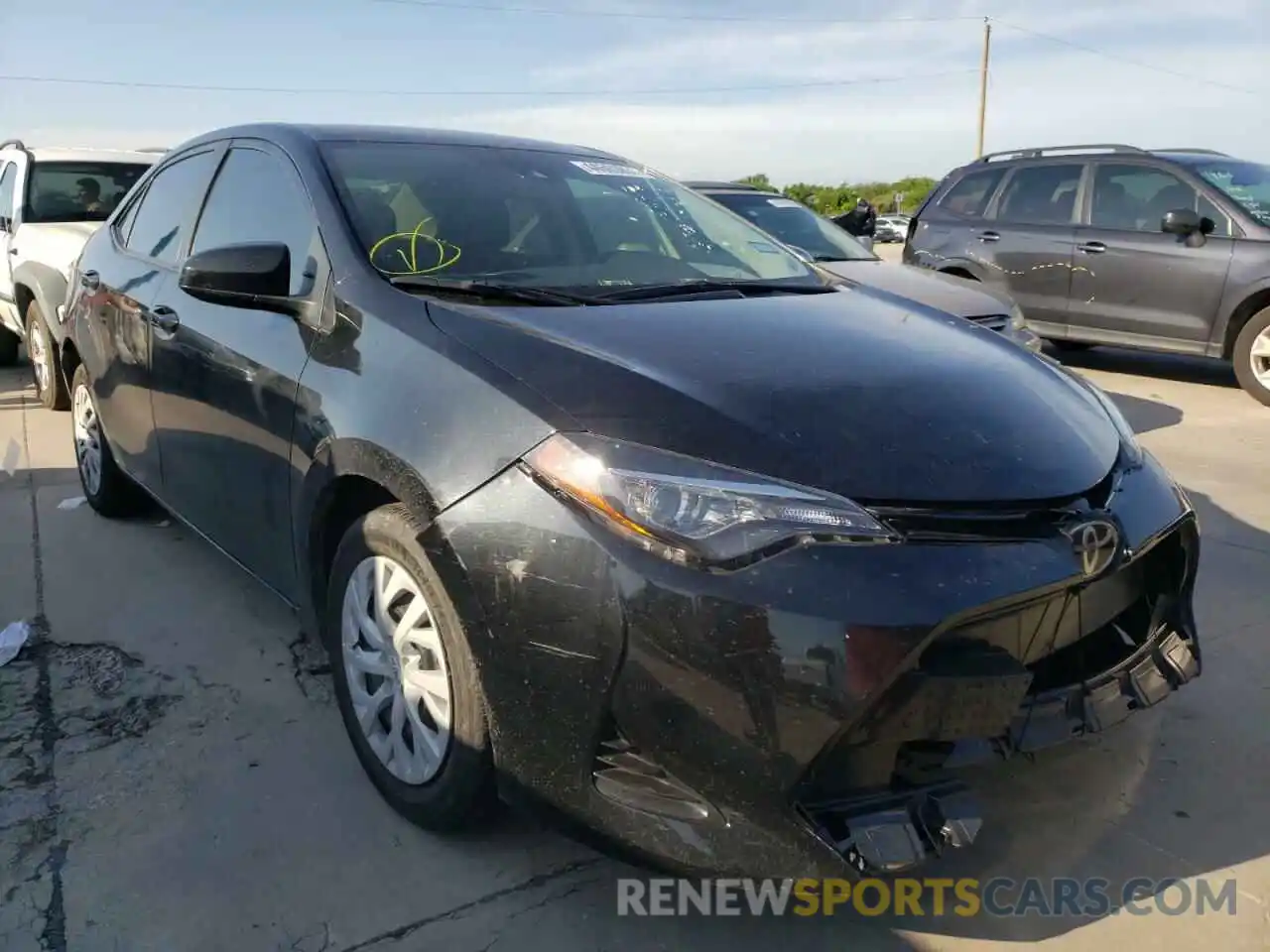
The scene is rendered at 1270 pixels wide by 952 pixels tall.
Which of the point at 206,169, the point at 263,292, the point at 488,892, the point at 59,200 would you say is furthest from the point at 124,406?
the point at 59,200

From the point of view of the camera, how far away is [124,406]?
13.5ft

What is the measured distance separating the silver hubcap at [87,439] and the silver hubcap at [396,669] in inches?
105

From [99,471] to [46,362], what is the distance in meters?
3.07

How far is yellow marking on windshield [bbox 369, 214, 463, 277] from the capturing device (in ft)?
9.16

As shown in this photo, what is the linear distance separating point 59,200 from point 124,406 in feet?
16.0

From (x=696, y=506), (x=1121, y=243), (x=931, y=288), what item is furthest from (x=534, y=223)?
(x=1121, y=243)

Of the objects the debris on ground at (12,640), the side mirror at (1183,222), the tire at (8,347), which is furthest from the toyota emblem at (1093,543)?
the tire at (8,347)

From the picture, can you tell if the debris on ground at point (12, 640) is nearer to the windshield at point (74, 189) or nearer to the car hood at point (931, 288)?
the car hood at point (931, 288)

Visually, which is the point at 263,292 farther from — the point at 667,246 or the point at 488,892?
the point at 488,892

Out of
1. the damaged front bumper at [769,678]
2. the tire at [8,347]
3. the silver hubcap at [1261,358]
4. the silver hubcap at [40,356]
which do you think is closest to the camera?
the damaged front bumper at [769,678]

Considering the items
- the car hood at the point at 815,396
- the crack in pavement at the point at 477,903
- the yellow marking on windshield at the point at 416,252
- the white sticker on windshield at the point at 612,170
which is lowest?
the crack in pavement at the point at 477,903

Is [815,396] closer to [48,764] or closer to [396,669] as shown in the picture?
[396,669]

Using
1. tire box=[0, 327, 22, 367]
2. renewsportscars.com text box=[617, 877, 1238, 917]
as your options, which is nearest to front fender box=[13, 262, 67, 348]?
tire box=[0, 327, 22, 367]

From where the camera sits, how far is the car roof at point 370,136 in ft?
10.9
